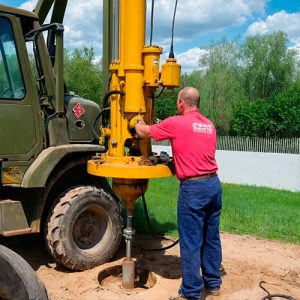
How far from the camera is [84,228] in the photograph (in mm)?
5246

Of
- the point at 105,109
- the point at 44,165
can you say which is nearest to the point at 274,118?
the point at 105,109

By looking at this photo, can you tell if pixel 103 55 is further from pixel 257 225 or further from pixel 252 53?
pixel 252 53

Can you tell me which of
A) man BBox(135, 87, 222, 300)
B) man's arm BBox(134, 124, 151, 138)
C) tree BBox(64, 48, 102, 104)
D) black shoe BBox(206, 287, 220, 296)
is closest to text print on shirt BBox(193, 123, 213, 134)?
man BBox(135, 87, 222, 300)

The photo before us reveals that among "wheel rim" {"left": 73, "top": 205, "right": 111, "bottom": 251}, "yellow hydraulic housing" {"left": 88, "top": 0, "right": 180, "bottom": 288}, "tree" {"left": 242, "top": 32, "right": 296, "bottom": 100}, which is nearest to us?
"yellow hydraulic housing" {"left": 88, "top": 0, "right": 180, "bottom": 288}

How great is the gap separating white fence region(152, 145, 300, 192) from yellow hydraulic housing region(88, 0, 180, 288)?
10.8 metres

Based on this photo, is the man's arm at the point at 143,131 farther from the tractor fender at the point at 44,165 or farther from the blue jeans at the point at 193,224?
the tractor fender at the point at 44,165

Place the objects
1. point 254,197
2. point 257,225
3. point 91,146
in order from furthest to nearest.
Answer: point 254,197
point 257,225
point 91,146

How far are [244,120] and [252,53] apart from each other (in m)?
13.8

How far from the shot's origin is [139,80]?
4.43m

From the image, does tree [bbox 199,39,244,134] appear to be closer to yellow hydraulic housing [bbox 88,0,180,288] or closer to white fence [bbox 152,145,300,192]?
white fence [bbox 152,145,300,192]

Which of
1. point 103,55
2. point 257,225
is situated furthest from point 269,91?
point 103,55

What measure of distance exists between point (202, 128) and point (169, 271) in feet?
6.05

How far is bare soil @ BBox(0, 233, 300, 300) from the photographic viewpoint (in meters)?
4.54

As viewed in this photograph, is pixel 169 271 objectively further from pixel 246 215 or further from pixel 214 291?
pixel 246 215
